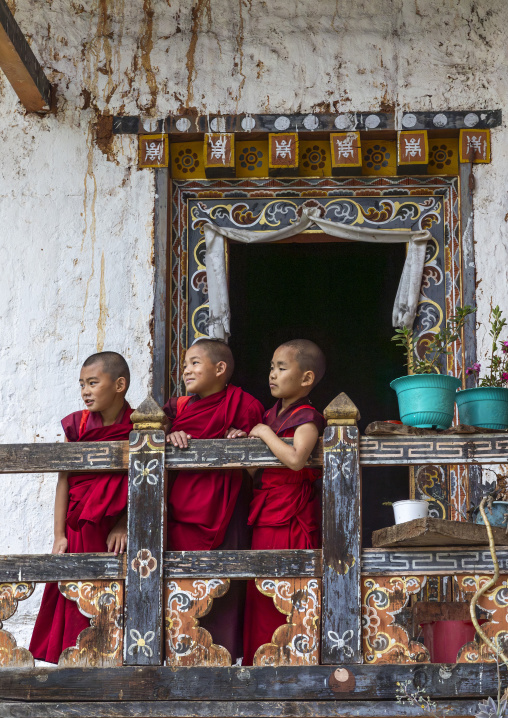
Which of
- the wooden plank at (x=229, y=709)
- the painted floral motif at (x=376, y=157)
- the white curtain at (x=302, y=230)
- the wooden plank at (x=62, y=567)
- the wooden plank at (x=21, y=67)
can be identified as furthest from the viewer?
the painted floral motif at (x=376, y=157)

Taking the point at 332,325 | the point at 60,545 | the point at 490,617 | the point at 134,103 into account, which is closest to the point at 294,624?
the point at 490,617

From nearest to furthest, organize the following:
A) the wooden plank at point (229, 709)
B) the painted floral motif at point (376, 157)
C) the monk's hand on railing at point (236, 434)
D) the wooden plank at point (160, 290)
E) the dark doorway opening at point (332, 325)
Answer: the wooden plank at point (229, 709)
the monk's hand on railing at point (236, 434)
the wooden plank at point (160, 290)
the painted floral motif at point (376, 157)
the dark doorway opening at point (332, 325)

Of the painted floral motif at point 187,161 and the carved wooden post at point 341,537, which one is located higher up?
the painted floral motif at point 187,161

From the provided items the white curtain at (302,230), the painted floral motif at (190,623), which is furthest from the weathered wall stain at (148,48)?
the painted floral motif at (190,623)

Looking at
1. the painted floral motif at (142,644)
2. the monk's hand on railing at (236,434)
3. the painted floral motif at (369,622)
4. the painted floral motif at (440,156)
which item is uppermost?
the painted floral motif at (440,156)

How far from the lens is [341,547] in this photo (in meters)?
4.24

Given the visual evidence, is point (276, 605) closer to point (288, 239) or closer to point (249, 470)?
point (249, 470)

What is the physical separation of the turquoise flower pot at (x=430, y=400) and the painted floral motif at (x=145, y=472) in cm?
108

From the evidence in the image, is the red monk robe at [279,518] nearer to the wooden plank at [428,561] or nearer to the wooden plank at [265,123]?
the wooden plank at [428,561]

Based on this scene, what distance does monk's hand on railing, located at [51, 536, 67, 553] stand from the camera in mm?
4645

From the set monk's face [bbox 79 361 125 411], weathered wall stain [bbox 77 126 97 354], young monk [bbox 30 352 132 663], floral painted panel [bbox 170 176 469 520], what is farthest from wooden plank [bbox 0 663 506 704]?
weathered wall stain [bbox 77 126 97 354]

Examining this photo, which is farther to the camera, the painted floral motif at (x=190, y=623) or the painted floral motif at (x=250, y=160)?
the painted floral motif at (x=250, y=160)

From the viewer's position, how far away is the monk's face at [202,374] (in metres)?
4.86

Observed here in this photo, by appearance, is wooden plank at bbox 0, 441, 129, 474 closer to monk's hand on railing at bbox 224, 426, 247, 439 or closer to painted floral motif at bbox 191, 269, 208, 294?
monk's hand on railing at bbox 224, 426, 247, 439
